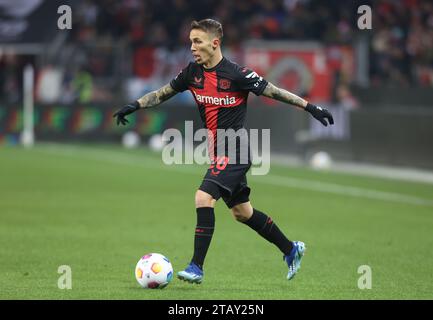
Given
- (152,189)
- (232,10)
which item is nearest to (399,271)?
(152,189)

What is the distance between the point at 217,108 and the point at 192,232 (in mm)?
4358

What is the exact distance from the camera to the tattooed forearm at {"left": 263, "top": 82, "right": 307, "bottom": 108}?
9.23 meters

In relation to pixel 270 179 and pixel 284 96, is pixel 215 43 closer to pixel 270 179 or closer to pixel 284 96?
pixel 284 96

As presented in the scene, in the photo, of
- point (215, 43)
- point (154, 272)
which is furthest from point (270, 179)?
point (154, 272)

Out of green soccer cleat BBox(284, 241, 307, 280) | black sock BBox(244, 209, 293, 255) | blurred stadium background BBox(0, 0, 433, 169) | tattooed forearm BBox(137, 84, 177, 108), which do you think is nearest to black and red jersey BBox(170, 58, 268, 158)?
tattooed forearm BBox(137, 84, 177, 108)

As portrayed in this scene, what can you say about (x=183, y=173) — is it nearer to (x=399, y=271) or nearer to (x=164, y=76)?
(x=164, y=76)

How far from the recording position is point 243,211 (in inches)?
374

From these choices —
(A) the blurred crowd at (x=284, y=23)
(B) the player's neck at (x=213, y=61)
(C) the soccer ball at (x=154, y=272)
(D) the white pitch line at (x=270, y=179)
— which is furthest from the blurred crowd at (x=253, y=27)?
(C) the soccer ball at (x=154, y=272)

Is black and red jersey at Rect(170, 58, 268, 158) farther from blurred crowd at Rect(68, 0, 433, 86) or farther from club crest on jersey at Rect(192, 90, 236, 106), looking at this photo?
blurred crowd at Rect(68, 0, 433, 86)

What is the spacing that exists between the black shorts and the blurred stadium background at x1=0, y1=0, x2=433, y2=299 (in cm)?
77

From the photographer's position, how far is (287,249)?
380 inches

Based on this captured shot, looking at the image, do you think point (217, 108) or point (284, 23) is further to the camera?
point (284, 23)

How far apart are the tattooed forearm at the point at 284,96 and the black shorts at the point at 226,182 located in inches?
23.8

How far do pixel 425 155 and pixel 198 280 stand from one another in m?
13.6
